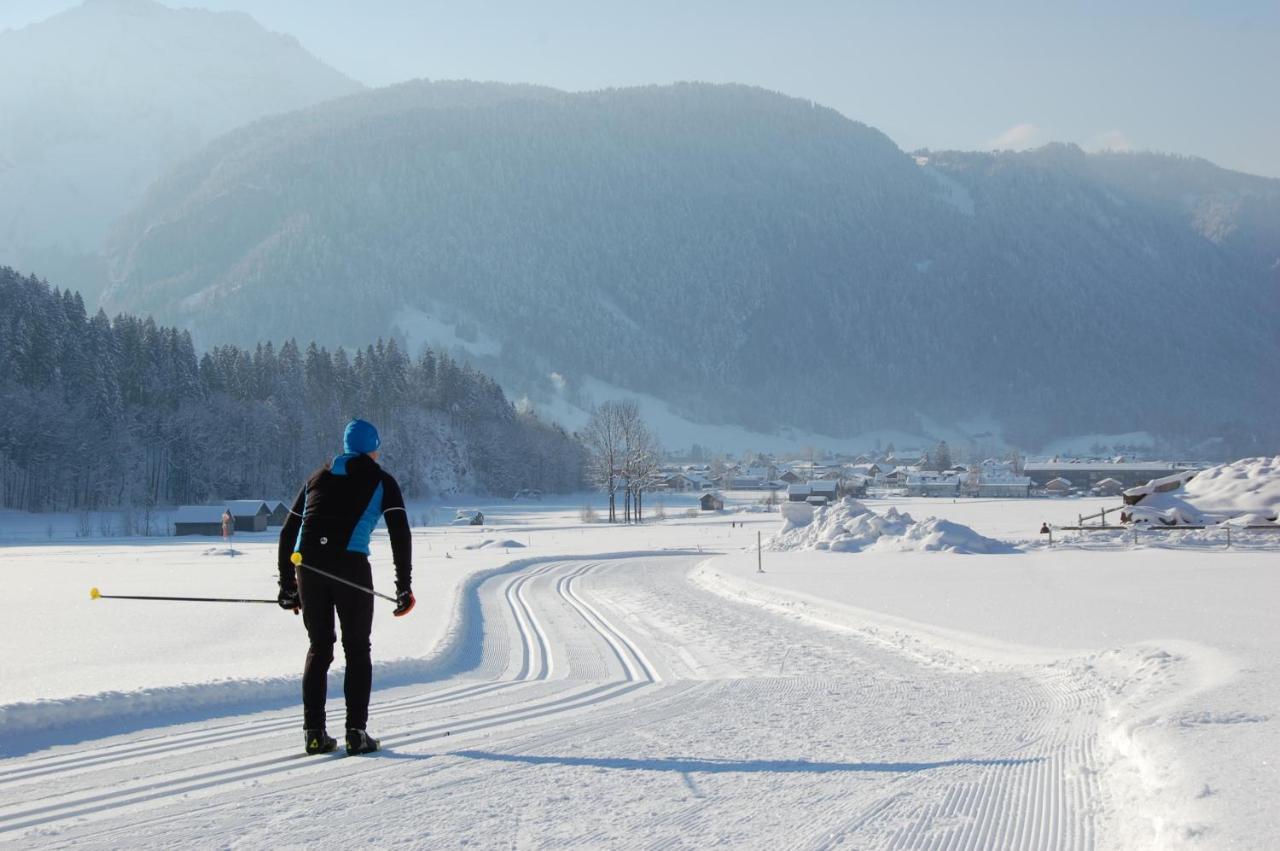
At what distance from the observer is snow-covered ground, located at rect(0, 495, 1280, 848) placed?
5.00 m

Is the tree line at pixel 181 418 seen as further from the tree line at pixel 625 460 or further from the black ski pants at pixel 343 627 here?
the black ski pants at pixel 343 627

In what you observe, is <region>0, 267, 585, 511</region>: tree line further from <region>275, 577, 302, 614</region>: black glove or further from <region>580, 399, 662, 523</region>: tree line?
<region>275, 577, 302, 614</region>: black glove

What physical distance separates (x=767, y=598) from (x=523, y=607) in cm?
502

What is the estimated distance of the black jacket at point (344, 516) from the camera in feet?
21.1

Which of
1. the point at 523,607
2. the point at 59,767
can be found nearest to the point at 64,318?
the point at 523,607

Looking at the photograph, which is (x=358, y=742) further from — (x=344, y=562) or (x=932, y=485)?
(x=932, y=485)

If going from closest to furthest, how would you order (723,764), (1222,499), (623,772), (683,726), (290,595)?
(623,772) < (723,764) < (290,595) < (683,726) < (1222,499)

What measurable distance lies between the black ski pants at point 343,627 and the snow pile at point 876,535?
91.5 ft

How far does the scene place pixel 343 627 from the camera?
21.6 feet

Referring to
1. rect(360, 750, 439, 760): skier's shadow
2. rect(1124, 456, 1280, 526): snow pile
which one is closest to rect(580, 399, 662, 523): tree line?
rect(1124, 456, 1280, 526): snow pile

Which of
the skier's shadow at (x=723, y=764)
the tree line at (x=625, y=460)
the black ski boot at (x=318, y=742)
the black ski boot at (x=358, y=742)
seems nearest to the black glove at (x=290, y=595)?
the black ski boot at (x=318, y=742)

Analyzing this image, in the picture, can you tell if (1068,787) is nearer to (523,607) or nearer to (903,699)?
(903,699)

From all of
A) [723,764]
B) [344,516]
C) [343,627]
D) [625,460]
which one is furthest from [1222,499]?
[625,460]

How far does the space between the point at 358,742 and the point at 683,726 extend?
235cm
